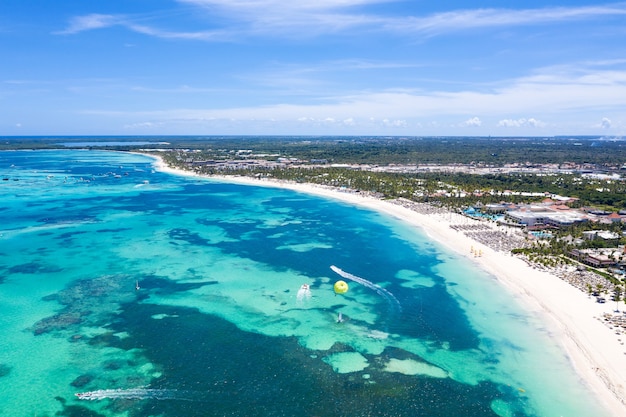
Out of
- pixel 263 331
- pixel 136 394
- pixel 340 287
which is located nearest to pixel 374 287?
pixel 340 287

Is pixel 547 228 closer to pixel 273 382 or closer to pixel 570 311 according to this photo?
pixel 570 311

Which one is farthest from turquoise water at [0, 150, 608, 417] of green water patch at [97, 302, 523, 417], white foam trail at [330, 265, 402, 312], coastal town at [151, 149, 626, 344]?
coastal town at [151, 149, 626, 344]

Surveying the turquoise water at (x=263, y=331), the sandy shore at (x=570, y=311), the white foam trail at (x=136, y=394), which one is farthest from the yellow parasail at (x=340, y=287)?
the white foam trail at (x=136, y=394)

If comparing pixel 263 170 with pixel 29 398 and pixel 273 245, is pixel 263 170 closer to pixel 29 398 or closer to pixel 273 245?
pixel 273 245

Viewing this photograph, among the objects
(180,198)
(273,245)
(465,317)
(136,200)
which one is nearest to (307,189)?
(180,198)

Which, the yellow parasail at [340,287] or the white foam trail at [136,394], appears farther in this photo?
the yellow parasail at [340,287]

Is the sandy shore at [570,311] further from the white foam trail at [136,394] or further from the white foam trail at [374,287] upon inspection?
the white foam trail at [136,394]
